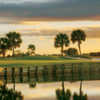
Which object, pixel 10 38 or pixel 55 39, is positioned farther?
pixel 10 38

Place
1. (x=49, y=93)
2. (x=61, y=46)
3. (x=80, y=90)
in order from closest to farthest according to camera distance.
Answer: (x=49, y=93) < (x=80, y=90) < (x=61, y=46)

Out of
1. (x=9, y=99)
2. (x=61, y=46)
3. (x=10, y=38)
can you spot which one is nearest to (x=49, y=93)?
(x=9, y=99)

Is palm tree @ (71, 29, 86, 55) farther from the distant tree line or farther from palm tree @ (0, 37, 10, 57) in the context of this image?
palm tree @ (0, 37, 10, 57)

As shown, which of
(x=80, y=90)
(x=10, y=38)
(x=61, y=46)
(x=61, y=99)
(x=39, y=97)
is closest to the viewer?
(x=61, y=99)

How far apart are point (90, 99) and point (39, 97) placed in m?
3.52

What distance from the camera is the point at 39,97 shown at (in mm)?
27734

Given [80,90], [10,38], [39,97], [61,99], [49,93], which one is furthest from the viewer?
[10,38]

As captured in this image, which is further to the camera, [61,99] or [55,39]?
[55,39]

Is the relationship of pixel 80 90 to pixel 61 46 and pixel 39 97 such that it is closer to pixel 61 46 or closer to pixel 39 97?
pixel 39 97

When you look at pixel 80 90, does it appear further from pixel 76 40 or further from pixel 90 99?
pixel 76 40

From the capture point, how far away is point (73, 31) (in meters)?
150

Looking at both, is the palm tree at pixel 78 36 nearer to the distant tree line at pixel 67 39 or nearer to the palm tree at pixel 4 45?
the distant tree line at pixel 67 39

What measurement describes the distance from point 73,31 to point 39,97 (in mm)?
123126

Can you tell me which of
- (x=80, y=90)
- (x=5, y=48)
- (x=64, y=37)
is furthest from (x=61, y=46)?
(x=80, y=90)
